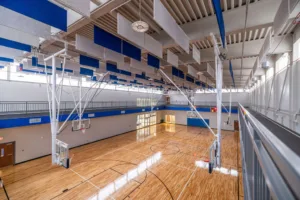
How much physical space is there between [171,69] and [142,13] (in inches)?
227

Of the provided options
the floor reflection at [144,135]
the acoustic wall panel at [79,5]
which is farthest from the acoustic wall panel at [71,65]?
the floor reflection at [144,135]

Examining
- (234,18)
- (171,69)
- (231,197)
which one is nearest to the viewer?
(234,18)

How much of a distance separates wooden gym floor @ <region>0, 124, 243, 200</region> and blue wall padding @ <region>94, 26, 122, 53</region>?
5256 mm

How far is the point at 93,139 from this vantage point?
1198 cm

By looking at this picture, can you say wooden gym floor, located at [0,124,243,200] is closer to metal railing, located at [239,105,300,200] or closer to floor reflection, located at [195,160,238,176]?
floor reflection, located at [195,160,238,176]

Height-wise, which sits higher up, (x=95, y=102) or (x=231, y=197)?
(x=95, y=102)

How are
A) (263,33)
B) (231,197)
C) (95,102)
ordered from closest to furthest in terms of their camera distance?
(263,33)
(231,197)
(95,102)

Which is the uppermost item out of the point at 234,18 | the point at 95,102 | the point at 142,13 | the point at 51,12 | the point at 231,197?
the point at 142,13

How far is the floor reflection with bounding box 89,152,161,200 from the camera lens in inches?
208

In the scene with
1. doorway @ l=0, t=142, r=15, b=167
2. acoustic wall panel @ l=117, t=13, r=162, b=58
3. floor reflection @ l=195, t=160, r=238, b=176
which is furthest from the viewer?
doorway @ l=0, t=142, r=15, b=167

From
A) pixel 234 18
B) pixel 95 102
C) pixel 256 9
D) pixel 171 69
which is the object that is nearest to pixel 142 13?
pixel 234 18

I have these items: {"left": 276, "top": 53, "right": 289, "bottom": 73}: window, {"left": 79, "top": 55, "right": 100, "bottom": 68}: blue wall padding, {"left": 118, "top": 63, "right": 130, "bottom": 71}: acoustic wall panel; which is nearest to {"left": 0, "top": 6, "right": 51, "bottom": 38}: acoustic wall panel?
{"left": 79, "top": 55, "right": 100, "bottom": 68}: blue wall padding

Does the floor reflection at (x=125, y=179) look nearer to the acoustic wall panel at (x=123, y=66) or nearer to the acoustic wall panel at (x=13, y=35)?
the acoustic wall panel at (x=123, y=66)

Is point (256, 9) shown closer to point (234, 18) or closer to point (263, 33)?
point (234, 18)
